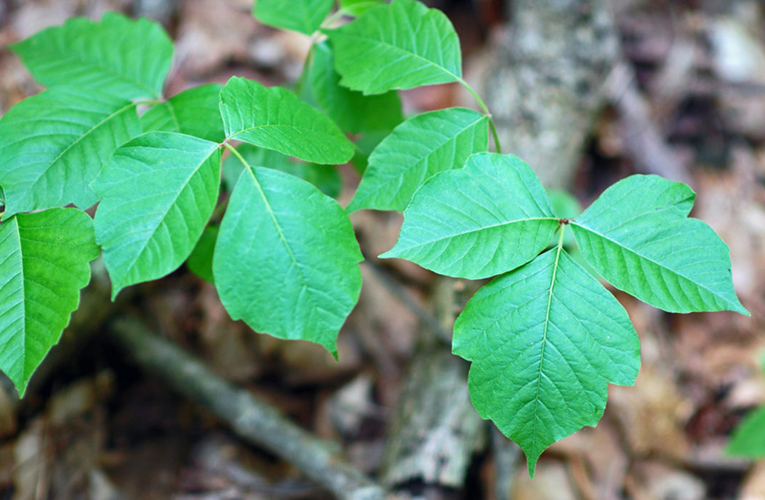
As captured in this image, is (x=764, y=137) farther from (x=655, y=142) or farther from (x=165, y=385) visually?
(x=165, y=385)

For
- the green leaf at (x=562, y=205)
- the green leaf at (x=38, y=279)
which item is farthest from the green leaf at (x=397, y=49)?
the green leaf at (x=562, y=205)

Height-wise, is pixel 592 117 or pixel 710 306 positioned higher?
pixel 710 306

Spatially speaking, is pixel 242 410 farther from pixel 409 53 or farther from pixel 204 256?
pixel 409 53

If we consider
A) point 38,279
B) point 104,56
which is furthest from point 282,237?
point 104,56

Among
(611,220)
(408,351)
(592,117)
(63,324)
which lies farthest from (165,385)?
(592,117)

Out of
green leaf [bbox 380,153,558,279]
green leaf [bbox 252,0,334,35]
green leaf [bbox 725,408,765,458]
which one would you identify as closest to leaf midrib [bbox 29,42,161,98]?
green leaf [bbox 252,0,334,35]

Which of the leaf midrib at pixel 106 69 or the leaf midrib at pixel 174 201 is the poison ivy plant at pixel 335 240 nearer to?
the leaf midrib at pixel 174 201

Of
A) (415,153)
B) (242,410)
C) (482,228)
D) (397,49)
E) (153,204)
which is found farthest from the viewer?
(242,410)
